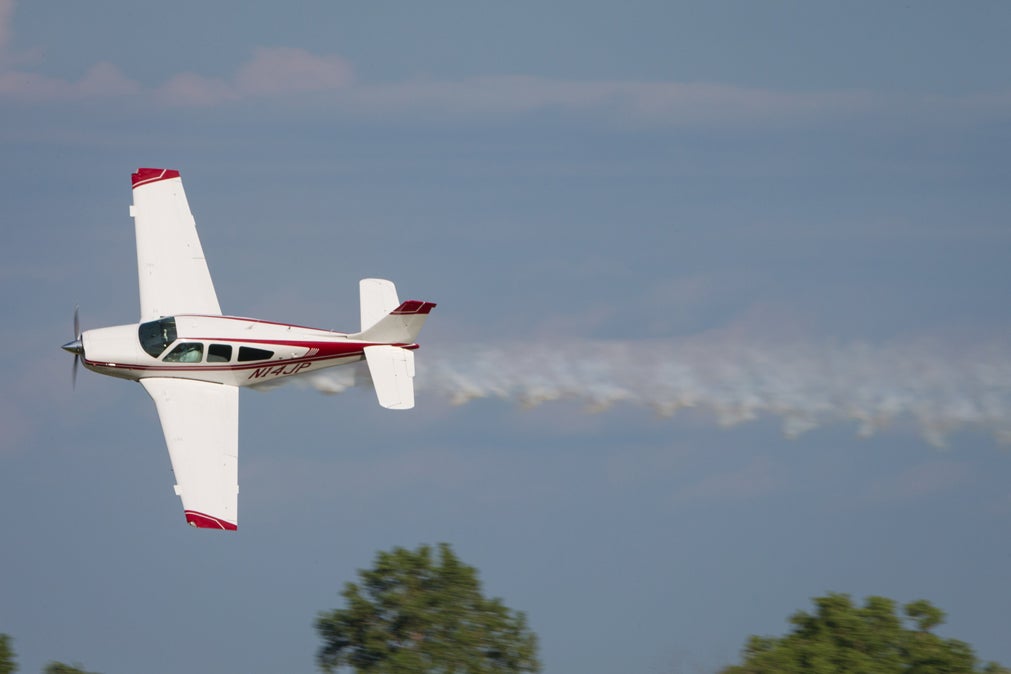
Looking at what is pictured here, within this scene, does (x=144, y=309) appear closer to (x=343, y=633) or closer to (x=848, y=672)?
(x=343, y=633)

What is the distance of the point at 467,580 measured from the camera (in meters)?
36.3

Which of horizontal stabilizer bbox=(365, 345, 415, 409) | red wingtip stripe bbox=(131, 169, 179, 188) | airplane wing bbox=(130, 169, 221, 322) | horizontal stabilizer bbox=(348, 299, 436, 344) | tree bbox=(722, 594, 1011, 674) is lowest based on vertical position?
tree bbox=(722, 594, 1011, 674)

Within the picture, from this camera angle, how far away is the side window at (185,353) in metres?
30.9

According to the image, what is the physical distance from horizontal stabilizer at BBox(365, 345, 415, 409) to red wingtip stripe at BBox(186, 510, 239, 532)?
4.43 m

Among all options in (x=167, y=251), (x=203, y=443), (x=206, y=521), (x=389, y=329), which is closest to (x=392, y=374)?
(x=389, y=329)

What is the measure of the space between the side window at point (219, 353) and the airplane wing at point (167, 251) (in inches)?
73.0

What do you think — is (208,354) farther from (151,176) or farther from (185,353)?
(151,176)

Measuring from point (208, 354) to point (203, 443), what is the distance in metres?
2.21

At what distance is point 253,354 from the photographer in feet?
104

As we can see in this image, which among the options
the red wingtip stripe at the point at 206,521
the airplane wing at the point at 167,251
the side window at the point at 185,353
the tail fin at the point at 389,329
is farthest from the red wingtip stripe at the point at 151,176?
the red wingtip stripe at the point at 206,521

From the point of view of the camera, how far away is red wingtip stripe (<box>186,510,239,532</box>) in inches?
1127

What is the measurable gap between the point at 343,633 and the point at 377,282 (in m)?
10.7

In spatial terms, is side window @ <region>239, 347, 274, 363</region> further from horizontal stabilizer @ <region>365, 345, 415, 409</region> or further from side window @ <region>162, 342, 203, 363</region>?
horizontal stabilizer @ <region>365, 345, 415, 409</region>

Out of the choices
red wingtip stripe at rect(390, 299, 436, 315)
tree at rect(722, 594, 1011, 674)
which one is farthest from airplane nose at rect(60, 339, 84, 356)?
tree at rect(722, 594, 1011, 674)
